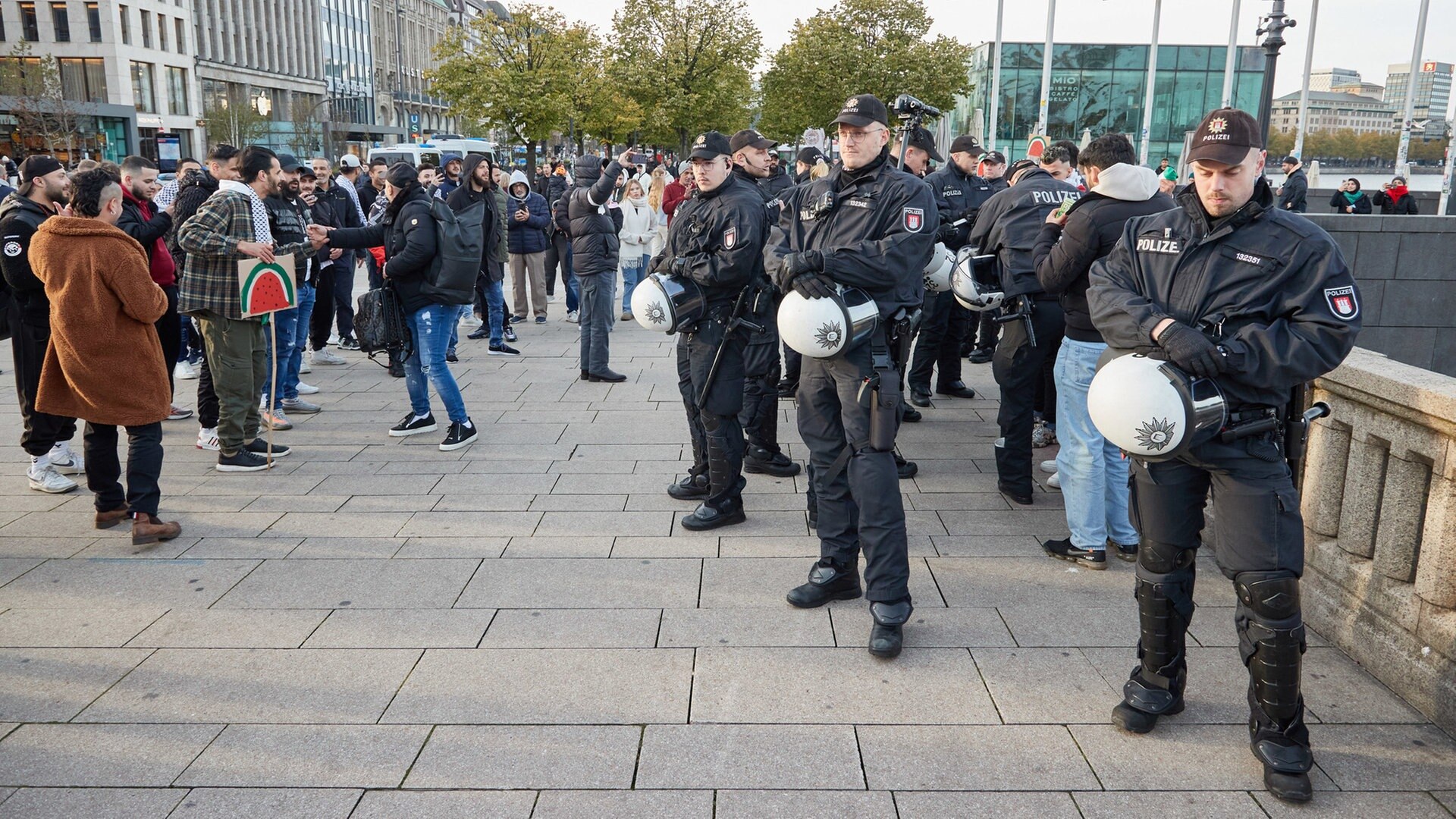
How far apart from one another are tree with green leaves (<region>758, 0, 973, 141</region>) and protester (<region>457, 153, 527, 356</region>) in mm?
35475

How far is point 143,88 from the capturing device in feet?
189

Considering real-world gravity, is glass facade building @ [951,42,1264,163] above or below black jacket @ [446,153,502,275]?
above

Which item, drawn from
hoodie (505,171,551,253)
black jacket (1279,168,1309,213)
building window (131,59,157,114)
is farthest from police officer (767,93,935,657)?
building window (131,59,157,114)

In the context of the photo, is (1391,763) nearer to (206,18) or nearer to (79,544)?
(79,544)

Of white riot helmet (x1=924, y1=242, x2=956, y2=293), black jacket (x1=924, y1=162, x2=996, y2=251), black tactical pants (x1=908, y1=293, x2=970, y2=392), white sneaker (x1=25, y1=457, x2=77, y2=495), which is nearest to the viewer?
white sneaker (x1=25, y1=457, x2=77, y2=495)

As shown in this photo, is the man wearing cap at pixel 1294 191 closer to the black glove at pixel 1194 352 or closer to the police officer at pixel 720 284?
the police officer at pixel 720 284

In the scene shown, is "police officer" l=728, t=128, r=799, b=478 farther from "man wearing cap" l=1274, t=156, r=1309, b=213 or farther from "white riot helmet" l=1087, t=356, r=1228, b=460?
"man wearing cap" l=1274, t=156, r=1309, b=213

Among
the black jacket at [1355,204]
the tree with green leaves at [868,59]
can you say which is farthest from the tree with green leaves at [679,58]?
the black jacket at [1355,204]

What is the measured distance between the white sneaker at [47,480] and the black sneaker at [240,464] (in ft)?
2.69

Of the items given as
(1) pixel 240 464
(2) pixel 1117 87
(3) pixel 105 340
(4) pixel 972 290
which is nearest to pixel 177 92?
(2) pixel 1117 87

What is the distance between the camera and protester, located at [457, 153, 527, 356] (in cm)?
923

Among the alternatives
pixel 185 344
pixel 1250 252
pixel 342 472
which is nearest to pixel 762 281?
pixel 1250 252

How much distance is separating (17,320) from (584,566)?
387 centimetres

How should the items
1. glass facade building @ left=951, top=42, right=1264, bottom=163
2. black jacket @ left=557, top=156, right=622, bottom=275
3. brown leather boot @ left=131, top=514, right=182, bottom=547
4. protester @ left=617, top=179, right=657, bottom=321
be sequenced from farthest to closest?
glass facade building @ left=951, top=42, right=1264, bottom=163
protester @ left=617, top=179, right=657, bottom=321
black jacket @ left=557, top=156, right=622, bottom=275
brown leather boot @ left=131, top=514, right=182, bottom=547
